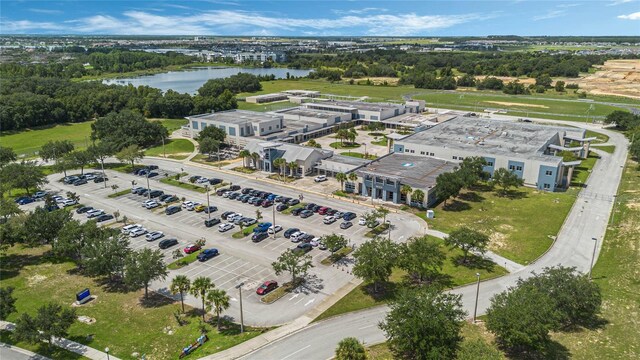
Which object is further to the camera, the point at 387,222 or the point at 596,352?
the point at 387,222

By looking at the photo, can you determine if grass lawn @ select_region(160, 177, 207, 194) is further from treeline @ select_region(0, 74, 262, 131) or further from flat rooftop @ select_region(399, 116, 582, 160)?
treeline @ select_region(0, 74, 262, 131)

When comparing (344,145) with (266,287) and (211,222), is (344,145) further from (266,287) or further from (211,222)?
(266,287)

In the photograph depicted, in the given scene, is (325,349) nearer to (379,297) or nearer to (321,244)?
(379,297)

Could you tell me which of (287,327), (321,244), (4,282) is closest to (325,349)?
(287,327)

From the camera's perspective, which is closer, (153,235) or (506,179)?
(153,235)

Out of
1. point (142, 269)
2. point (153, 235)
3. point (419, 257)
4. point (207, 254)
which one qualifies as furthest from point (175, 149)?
point (419, 257)

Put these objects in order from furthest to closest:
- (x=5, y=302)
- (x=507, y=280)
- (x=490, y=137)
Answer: (x=490, y=137)
(x=507, y=280)
(x=5, y=302)

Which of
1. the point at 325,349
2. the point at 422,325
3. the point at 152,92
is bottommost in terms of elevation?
the point at 325,349

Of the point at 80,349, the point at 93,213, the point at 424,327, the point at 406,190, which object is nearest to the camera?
the point at 424,327
